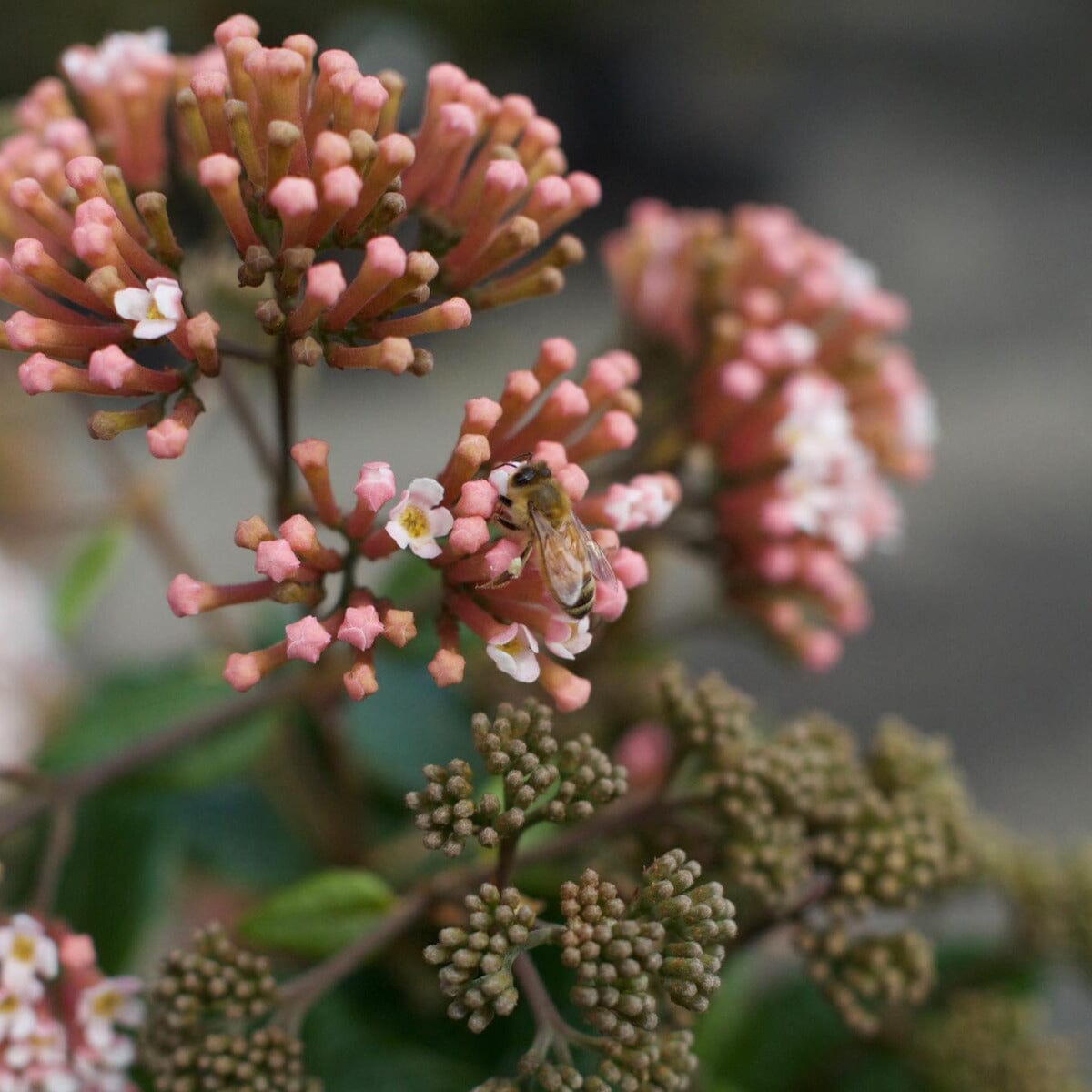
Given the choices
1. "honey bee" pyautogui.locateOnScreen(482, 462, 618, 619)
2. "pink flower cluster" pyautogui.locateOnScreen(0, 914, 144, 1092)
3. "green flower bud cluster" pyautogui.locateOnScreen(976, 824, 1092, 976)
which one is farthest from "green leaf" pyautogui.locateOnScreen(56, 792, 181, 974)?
"green flower bud cluster" pyautogui.locateOnScreen(976, 824, 1092, 976)

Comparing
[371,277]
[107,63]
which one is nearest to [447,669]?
[371,277]

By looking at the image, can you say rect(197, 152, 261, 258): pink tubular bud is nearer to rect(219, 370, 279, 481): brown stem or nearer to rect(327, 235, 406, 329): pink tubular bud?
rect(327, 235, 406, 329): pink tubular bud

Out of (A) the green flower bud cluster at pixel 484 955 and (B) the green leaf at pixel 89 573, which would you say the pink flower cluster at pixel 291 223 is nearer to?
(A) the green flower bud cluster at pixel 484 955

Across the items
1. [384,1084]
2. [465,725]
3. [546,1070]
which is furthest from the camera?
[465,725]

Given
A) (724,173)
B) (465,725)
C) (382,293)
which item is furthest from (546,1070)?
(724,173)

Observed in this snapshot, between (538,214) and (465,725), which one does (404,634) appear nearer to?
(538,214)

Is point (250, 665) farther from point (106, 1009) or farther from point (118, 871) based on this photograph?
point (118, 871)

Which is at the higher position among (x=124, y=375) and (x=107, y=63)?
(x=107, y=63)
